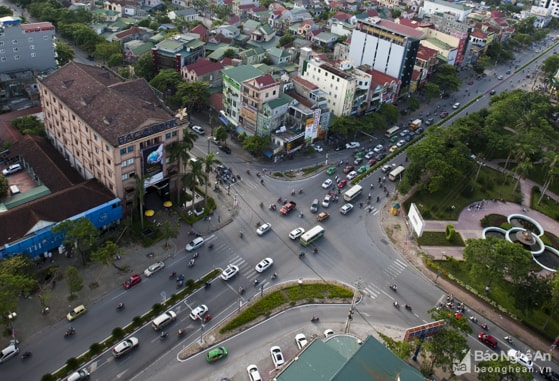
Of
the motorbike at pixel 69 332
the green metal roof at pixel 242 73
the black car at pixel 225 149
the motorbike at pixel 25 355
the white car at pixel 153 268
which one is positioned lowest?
the motorbike at pixel 25 355

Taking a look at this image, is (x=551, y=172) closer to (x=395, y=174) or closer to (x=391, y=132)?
(x=395, y=174)

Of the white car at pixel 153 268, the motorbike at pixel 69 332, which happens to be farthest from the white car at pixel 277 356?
the motorbike at pixel 69 332

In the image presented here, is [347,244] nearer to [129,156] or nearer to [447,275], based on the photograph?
[447,275]

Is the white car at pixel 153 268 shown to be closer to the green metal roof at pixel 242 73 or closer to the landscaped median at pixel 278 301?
the landscaped median at pixel 278 301

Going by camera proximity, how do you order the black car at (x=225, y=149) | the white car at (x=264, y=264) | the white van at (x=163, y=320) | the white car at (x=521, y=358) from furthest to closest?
the black car at (x=225, y=149)
the white car at (x=264, y=264)
the white van at (x=163, y=320)
the white car at (x=521, y=358)

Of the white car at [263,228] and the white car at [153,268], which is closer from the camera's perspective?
the white car at [153,268]

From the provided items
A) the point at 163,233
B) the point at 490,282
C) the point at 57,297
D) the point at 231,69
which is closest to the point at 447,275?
the point at 490,282
